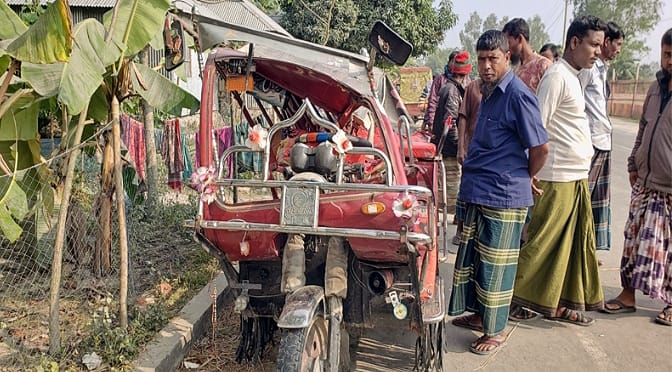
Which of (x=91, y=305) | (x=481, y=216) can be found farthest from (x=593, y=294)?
(x=91, y=305)

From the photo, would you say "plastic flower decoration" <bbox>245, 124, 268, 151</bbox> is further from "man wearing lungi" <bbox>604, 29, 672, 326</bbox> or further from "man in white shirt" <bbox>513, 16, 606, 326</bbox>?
"man wearing lungi" <bbox>604, 29, 672, 326</bbox>

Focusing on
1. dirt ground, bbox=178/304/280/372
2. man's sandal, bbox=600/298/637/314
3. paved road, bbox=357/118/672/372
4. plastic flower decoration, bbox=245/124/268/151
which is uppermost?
plastic flower decoration, bbox=245/124/268/151

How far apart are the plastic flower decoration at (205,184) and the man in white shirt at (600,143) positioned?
3550 millimetres

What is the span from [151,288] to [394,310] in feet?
8.46

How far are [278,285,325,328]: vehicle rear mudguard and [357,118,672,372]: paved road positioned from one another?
1.66 ft

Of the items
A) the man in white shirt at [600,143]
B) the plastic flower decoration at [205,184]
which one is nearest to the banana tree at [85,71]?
the plastic flower decoration at [205,184]

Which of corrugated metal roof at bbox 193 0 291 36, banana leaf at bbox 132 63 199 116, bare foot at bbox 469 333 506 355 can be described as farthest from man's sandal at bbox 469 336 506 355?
corrugated metal roof at bbox 193 0 291 36

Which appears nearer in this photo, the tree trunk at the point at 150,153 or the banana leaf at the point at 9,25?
the banana leaf at the point at 9,25

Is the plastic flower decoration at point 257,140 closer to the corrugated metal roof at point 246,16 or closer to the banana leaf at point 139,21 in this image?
the banana leaf at point 139,21

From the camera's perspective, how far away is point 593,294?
426 cm

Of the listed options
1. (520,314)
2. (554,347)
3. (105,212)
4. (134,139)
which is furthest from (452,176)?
(105,212)

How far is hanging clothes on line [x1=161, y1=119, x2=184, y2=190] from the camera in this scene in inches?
287

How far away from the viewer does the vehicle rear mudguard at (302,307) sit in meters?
2.62

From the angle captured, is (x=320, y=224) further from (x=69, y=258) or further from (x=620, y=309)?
(x=620, y=309)
